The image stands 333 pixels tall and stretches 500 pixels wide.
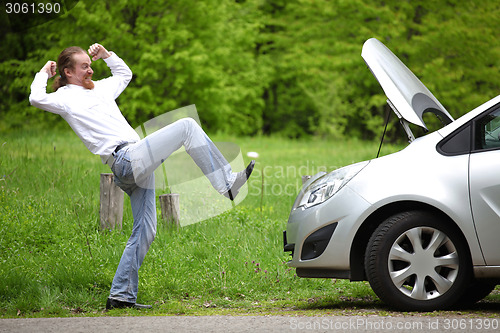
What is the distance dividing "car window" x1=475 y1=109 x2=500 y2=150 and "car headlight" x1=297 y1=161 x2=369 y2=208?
849mm

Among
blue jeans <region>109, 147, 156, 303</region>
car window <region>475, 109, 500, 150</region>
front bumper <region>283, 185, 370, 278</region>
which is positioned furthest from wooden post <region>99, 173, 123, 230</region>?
car window <region>475, 109, 500, 150</region>

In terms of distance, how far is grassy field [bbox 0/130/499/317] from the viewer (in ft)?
18.7

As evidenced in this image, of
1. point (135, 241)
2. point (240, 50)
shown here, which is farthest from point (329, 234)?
point (240, 50)

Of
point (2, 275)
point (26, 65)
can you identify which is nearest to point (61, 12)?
point (26, 65)

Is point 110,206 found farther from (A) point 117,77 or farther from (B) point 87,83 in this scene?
(B) point 87,83

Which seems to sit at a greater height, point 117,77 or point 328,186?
point 117,77

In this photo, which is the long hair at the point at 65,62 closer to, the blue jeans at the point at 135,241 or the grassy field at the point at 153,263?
the blue jeans at the point at 135,241

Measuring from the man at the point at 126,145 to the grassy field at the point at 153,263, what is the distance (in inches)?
21.5

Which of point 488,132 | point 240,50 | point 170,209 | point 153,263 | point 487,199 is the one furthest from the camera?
point 240,50

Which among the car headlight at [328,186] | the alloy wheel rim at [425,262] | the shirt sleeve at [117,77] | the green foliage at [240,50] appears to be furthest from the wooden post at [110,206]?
the green foliage at [240,50]

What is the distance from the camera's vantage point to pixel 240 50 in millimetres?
29547

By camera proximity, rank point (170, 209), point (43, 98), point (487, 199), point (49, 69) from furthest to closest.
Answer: point (170, 209) → point (49, 69) → point (43, 98) → point (487, 199)

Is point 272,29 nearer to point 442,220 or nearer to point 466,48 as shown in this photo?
point 466,48

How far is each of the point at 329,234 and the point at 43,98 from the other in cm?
244
